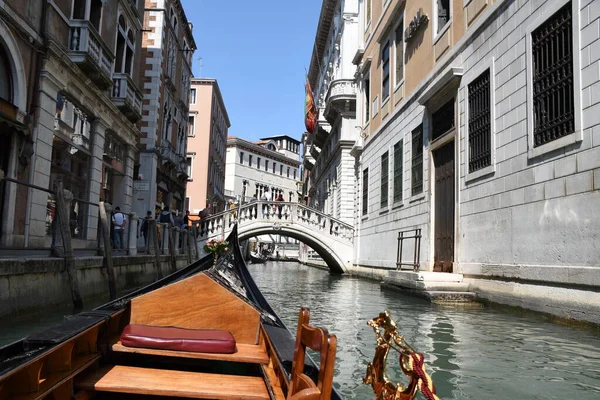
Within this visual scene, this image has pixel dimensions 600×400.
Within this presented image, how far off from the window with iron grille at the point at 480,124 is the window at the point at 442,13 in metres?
2.18

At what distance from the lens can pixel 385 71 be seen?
14273mm

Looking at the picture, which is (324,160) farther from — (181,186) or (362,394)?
(362,394)

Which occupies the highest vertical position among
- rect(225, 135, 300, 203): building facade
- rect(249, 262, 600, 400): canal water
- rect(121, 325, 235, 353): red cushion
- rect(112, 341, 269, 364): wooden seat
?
rect(225, 135, 300, 203): building facade

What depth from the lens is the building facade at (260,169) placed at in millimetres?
48438

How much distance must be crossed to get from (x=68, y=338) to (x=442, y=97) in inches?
331

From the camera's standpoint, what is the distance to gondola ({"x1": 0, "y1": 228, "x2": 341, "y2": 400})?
194 cm

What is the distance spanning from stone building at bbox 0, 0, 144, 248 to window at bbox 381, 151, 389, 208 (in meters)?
6.67

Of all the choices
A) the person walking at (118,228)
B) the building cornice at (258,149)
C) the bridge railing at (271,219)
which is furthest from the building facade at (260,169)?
the person walking at (118,228)

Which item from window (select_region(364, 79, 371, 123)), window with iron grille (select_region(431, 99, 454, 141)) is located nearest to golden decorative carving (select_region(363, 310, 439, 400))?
window with iron grille (select_region(431, 99, 454, 141))

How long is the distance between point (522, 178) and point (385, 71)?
828 cm

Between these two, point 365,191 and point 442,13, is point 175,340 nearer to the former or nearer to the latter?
point 442,13

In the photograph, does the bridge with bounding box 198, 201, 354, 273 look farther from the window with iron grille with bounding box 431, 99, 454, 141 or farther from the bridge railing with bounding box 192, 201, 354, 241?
the window with iron grille with bounding box 431, 99, 454, 141

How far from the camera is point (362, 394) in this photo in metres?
3.39

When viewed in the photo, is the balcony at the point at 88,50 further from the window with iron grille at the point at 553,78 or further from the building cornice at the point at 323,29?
the building cornice at the point at 323,29
